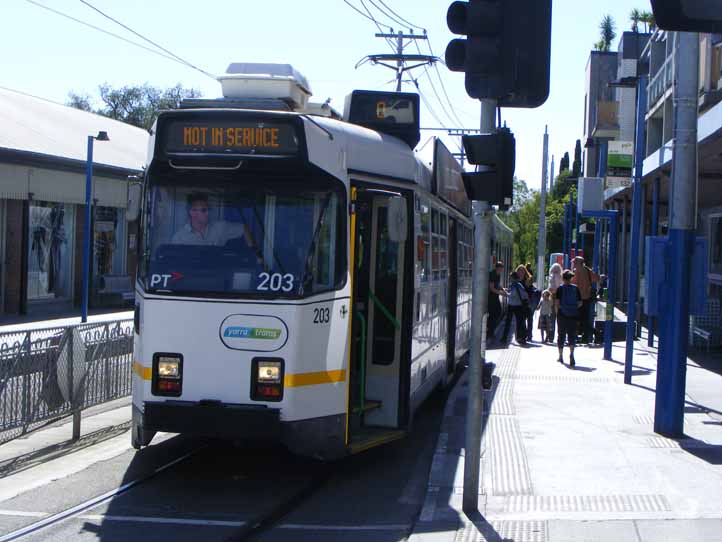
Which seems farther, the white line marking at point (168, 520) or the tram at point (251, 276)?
the tram at point (251, 276)

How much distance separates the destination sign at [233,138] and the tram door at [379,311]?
1.47 m

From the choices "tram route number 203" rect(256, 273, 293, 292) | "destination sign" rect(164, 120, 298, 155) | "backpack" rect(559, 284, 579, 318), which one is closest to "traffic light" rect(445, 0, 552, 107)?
"destination sign" rect(164, 120, 298, 155)

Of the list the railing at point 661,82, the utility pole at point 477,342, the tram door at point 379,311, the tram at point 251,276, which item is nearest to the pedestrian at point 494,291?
the railing at point 661,82

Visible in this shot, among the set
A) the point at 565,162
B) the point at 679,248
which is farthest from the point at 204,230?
the point at 565,162

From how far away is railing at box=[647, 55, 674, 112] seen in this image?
28078 millimetres

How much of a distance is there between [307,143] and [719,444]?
210 inches

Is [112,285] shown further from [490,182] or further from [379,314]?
[490,182]

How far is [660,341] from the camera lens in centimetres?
1030

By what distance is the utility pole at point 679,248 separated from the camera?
10102mm

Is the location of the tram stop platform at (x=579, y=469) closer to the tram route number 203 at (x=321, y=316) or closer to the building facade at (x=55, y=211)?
the tram route number 203 at (x=321, y=316)

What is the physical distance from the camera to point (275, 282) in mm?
7844

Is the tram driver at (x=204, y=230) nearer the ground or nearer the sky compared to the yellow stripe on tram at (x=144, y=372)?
nearer the sky

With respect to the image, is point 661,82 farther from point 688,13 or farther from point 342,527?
point 688,13

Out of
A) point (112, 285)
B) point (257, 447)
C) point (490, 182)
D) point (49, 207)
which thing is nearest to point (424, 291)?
point (257, 447)
